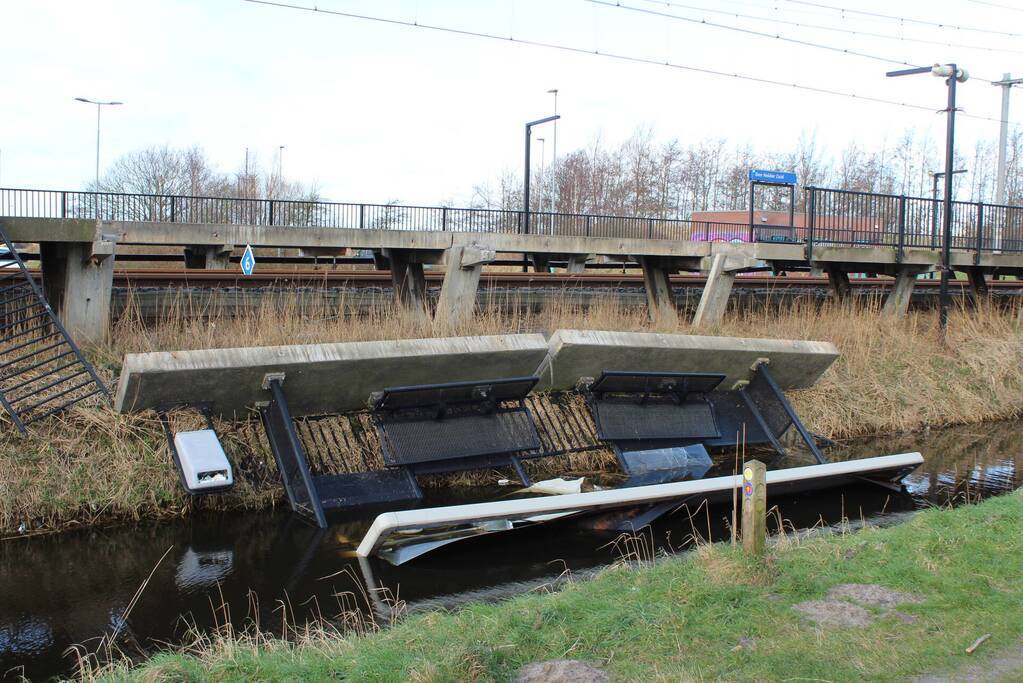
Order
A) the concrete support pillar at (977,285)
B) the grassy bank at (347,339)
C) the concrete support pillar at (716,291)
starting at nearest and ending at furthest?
the grassy bank at (347,339) < the concrete support pillar at (716,291) < the concrete support pillar at (977,285)

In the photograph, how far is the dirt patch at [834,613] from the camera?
16.5 feet

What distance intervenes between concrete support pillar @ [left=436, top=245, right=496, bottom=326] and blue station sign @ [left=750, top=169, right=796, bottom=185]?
351 inches

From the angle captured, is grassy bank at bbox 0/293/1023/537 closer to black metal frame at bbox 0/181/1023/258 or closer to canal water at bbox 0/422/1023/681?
canal water at bbox 0/422/1023/681

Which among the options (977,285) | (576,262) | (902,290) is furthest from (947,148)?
(576,262)

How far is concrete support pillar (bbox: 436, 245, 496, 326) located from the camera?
1458 centimetres

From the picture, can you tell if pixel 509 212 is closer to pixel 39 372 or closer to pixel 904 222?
pixel 904 222

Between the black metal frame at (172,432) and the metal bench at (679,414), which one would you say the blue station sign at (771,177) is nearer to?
the metal bench at (679,414)

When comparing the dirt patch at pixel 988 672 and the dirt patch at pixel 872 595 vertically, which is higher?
the dirt patch at pixel 988 672

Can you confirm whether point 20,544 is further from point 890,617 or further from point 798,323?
point 798,323

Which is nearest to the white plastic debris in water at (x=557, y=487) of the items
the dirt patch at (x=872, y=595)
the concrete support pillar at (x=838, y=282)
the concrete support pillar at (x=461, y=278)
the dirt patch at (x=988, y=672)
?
the dirt patch at (x=872, y=595)

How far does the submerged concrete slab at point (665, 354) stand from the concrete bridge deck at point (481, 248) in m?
3.20

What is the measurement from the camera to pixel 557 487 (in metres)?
10.0

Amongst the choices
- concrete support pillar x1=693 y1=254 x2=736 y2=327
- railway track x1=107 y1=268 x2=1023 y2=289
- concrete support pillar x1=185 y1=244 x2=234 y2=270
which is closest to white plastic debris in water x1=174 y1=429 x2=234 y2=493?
railway track x1=107 y1=268 x2=1023 y2=289

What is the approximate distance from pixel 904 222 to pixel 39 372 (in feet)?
51.9
